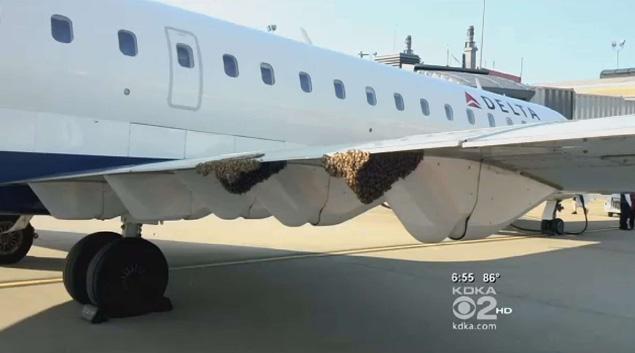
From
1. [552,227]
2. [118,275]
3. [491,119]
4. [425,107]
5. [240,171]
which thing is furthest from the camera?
[552,227]

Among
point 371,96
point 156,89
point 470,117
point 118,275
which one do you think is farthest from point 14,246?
point 470,117

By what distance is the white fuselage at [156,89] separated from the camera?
5398 mm

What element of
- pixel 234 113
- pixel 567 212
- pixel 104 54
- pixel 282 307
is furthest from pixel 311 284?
pixel 567 212

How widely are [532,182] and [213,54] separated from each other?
364 cm

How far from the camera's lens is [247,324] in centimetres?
645

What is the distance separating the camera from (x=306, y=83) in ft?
25.8

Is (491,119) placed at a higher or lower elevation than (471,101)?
lower

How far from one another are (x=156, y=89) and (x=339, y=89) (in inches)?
116

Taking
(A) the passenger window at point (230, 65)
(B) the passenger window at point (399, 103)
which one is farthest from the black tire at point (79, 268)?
(B) the passenger window at point (399, 103)

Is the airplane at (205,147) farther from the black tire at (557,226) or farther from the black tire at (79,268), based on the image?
the black tire at (557,226)

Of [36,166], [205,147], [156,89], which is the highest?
[156,89]

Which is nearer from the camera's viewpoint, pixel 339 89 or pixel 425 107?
pixel 339 89

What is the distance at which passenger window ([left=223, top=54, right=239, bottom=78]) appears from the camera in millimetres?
6902

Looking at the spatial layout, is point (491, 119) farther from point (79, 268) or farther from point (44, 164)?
point (44, 164)
